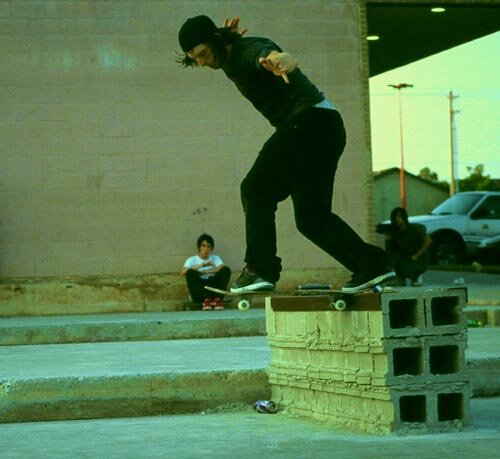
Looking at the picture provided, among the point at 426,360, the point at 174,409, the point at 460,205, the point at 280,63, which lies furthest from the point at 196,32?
the point at 460,205

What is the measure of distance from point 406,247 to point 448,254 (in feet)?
35.7

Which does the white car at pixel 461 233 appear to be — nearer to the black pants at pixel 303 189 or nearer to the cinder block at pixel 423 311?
the black pants at pixel 303 189

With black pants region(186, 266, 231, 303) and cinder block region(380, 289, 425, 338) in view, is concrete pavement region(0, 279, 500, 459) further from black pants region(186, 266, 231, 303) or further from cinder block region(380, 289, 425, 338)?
black pants region(186, 266, 231, 303)

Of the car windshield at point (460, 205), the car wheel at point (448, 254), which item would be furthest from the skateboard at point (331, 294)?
the car windshield at point (460, 205)

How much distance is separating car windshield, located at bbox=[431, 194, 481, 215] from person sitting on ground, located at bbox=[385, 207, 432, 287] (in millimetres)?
10948

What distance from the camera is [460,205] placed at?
31906 millimetres

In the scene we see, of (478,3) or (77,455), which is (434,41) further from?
(77,455)

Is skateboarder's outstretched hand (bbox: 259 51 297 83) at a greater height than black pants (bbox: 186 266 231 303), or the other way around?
skateboarder's outstretched hand (bbox: 259 51 297 83)

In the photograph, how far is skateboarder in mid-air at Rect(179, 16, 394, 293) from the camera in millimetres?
6926

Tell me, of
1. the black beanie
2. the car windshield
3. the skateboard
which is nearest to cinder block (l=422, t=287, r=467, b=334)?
the skateboard

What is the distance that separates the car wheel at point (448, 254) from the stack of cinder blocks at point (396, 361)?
2406 centimetres

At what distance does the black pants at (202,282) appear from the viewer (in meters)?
16.8

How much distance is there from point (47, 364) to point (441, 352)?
3534mm

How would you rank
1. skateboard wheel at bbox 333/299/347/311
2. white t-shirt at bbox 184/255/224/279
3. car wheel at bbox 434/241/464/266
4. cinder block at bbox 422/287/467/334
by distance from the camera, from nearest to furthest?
1. cinder block at bbox 422/287/467/334
2. skateboard wheel at bbox 333/299/347/311
3. white t-shirt at bbox 184/255/224/279
4. car wheel at bbox 434/241/464/266
